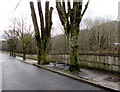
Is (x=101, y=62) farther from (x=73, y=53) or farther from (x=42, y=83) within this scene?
(x=42, y=83)

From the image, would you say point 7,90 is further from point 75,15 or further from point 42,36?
point 42,36

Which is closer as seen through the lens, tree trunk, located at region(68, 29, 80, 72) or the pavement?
the pavement

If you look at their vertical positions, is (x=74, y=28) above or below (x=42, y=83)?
above

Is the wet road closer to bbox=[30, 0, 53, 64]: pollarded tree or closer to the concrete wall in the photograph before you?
the concrete wall

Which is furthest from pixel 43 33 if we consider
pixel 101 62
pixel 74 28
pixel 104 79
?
pixel 104 79

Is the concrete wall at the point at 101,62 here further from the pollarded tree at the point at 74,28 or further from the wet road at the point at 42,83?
the wet road at the point at 42,83

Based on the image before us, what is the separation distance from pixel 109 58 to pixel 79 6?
13.4 ft

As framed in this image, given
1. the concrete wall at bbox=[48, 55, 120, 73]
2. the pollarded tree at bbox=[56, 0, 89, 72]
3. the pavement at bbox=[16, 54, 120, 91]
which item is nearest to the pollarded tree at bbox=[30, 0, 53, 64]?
the concrete wall at bbox=[48, 55, 120, 73]

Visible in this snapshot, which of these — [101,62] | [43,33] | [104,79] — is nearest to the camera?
[104,79]

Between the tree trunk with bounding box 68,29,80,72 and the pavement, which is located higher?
the tree trunk with bounding box 68,29,80,72

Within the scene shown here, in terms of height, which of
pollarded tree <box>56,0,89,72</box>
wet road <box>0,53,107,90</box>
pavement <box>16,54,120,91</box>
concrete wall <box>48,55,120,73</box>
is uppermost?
pollarded tree <box>56,0,89,72</box>

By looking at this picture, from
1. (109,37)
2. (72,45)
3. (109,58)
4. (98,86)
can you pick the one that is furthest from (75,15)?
(109,37)

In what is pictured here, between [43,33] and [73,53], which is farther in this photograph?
[43,33]

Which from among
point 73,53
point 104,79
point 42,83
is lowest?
point 42,83
